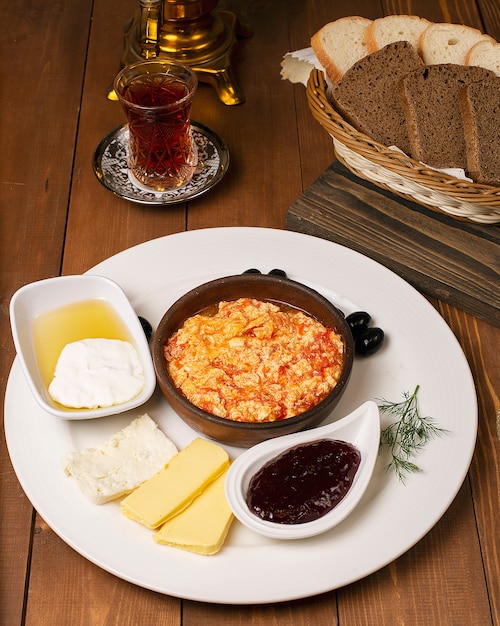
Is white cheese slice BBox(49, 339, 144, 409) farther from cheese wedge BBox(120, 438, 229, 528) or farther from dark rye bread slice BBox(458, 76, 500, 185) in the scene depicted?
dark rye bread slice BBox(458, 76, 500, 185)

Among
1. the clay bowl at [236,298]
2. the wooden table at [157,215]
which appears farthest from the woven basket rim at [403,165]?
the clay bowl at [236,298]

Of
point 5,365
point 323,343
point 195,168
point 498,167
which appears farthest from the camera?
point 195,168

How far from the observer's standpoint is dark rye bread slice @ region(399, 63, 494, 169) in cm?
258

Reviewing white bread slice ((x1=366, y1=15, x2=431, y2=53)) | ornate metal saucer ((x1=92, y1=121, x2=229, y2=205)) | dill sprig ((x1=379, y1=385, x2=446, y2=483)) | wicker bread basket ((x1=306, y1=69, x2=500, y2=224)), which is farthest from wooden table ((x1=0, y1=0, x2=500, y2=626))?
white bread slice ((x1=366, y1=15, x2=431, y2=53))

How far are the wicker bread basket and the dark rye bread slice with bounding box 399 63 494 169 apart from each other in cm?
12

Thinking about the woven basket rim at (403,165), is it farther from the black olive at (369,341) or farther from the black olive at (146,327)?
the black olive at (146,327)

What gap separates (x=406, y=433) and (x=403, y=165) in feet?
2.73

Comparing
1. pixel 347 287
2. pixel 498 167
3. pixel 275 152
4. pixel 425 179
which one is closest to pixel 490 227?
pixel 498 167

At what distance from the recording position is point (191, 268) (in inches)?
98.1

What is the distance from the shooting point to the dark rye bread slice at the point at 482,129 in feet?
8.25

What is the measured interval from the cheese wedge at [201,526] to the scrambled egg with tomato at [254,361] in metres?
0.21

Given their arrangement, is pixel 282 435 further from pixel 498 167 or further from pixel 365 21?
pixel 365 21

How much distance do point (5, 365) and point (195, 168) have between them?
1.00 metres

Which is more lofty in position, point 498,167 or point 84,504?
point 498,167
